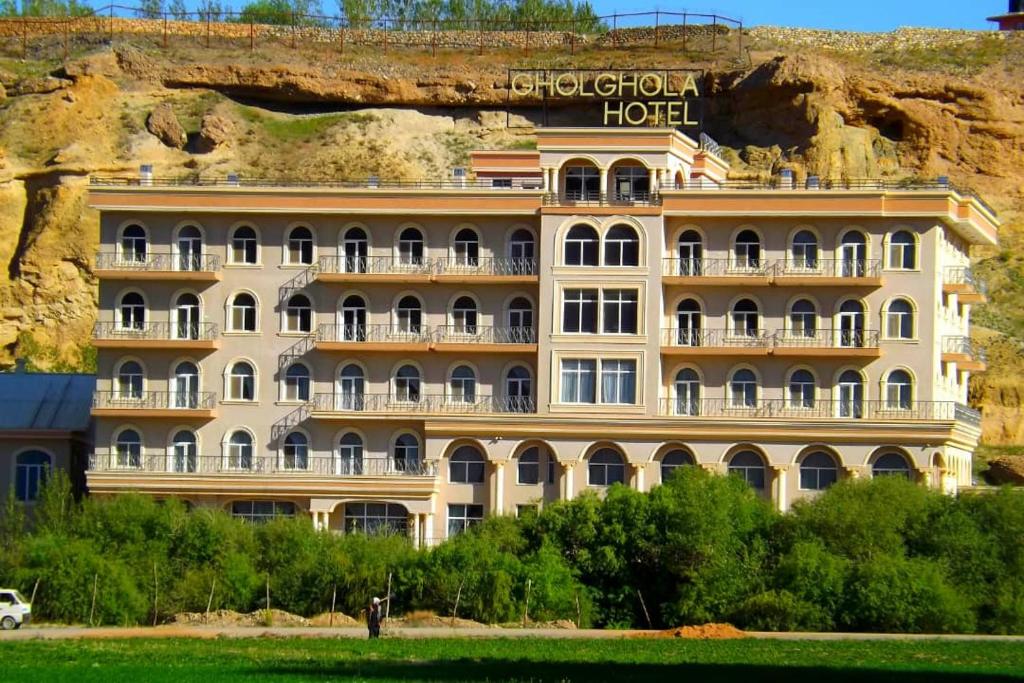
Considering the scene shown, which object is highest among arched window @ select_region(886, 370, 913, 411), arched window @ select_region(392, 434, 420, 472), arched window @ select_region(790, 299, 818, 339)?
arched window @ select_region(790, 299, 818, 339)

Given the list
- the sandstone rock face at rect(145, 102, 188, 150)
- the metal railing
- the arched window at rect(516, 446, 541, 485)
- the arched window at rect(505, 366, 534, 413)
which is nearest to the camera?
the arched window at rect(516, 446, 541, 485)

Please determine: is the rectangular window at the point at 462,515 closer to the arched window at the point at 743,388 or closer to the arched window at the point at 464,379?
the arched window at the point at 464,379

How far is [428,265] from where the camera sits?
92375 mm

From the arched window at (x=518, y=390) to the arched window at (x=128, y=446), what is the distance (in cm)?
1453

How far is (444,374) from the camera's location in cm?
9225

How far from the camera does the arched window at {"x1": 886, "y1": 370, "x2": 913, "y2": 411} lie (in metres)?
90.0

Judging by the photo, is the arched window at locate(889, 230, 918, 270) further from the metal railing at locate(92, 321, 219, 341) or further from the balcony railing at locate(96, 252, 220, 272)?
the metal railing at locate(92, 321, 219, 341)

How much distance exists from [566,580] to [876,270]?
20.9 metres

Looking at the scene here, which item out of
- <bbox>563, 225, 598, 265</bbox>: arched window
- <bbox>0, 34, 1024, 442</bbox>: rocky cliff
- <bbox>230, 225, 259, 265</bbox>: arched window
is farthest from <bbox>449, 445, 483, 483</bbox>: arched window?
<bbox>0, 34, 1024, 442</bbox>: rocky cliff

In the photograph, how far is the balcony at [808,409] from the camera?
293 ft

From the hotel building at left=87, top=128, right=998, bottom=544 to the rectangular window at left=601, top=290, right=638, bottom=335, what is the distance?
0.09m

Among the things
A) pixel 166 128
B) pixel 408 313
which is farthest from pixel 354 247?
pixel 166 128

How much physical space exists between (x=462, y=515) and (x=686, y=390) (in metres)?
9.90

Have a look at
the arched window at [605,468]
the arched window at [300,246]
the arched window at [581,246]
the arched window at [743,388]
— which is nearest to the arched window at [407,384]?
the arched window at [300,246]
